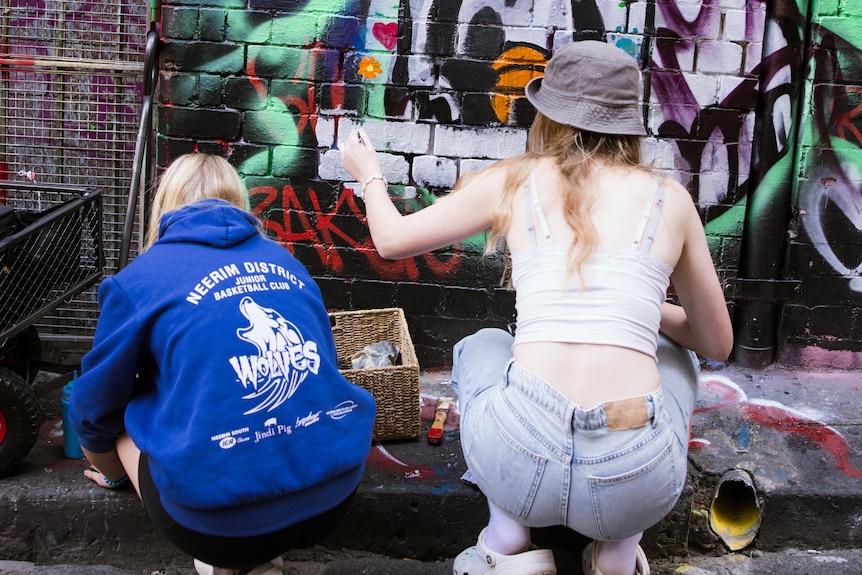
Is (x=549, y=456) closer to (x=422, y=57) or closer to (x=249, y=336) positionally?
(x=249, y=336)

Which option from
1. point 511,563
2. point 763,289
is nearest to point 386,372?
point 511,563

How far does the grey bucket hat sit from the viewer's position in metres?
2.06

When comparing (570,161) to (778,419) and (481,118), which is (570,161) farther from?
(778,419)

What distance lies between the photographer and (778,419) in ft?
11.3

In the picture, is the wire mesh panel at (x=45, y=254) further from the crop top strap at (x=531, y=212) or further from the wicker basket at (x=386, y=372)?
the crop top strap at (x=531, y=212)

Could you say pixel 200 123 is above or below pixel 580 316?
above

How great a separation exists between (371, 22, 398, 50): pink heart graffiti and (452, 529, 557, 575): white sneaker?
7.38 feet

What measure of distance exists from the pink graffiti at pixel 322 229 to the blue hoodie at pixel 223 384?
1631mm

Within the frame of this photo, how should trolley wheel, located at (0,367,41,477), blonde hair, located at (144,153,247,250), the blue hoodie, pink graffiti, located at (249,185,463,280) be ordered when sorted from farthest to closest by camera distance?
pink graffiti, located at (249,185,463,280) → trolley wheel, located at (0,367,41,477) → blonde hair, located at (144,153,247,250) → the blue hoodie

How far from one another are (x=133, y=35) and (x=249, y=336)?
2.59 meters

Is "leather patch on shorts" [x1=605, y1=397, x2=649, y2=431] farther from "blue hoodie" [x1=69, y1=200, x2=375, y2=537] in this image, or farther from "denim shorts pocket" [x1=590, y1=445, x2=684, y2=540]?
"blue hoodie" [x1=69, y1=200, x2=375, y2=537]

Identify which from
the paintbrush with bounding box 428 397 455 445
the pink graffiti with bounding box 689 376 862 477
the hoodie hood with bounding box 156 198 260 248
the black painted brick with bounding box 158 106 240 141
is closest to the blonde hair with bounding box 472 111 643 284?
the hoodie hood with bounding box 156 198 260 248

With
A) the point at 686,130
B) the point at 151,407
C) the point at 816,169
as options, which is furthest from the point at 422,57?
the point at 151,407

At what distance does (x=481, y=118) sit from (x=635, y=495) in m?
2.16
